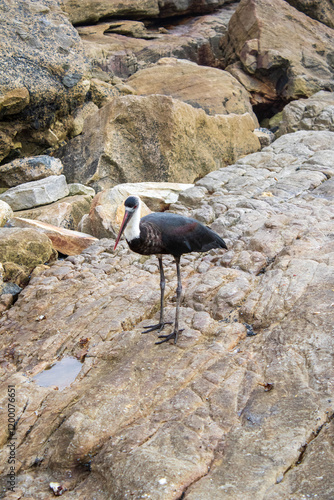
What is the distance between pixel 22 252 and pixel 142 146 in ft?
13.6

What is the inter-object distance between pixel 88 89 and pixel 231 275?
25.8 ft

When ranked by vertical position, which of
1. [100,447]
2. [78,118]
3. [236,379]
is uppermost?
[236,379]

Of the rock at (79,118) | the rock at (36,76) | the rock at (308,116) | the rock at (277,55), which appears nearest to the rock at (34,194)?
the rock at (36,76)

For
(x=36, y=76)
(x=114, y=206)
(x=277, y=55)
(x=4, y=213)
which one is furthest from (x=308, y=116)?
(x=4, y=213)

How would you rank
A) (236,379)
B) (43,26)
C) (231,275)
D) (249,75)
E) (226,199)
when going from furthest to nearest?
(249,75) < (43,26) < (226,199) < (231,275) < (236,379)

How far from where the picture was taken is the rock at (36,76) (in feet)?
29.8

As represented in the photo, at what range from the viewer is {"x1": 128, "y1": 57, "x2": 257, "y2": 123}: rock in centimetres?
1201

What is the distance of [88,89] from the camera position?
10.7 meters

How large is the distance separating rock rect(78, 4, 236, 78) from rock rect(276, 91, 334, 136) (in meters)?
6.59

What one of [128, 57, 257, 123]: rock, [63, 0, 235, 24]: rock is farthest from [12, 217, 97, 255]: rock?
[63, 0, 235, 24]: rock

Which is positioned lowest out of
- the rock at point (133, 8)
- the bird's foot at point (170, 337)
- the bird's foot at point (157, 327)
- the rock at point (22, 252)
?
the rock at point (22, 252)

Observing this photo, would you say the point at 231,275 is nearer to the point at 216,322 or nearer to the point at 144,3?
the point at 216,322

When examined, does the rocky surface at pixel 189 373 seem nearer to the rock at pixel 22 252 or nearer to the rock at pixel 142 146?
the rock at pixel 22 252

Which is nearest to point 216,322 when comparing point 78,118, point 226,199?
point 226,199
